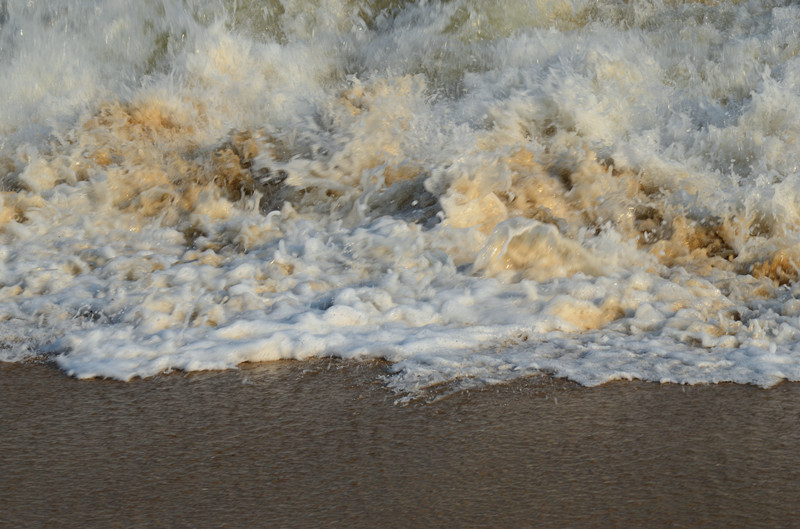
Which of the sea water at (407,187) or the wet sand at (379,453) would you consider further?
the sea water at (407,187)

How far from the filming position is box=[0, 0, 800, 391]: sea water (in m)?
3.19

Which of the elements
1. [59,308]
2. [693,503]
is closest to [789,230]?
[693,503]

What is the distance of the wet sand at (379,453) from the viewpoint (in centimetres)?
205

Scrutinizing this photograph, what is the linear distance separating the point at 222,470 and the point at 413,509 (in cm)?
50

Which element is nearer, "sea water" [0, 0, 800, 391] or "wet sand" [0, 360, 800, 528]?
"wet sand" [0, 360, 800, 528]

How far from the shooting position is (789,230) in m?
4.10

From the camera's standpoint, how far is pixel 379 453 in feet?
7.70

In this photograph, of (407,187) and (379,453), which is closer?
(379,453)

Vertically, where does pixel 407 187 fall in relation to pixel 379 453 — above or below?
below

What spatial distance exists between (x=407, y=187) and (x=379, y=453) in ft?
7.80

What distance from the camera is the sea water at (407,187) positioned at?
319 centimetres

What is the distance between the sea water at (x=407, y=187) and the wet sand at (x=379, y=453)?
17 cm

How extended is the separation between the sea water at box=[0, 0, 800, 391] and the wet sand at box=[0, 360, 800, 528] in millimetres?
166

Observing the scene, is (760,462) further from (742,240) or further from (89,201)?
(89,201)
